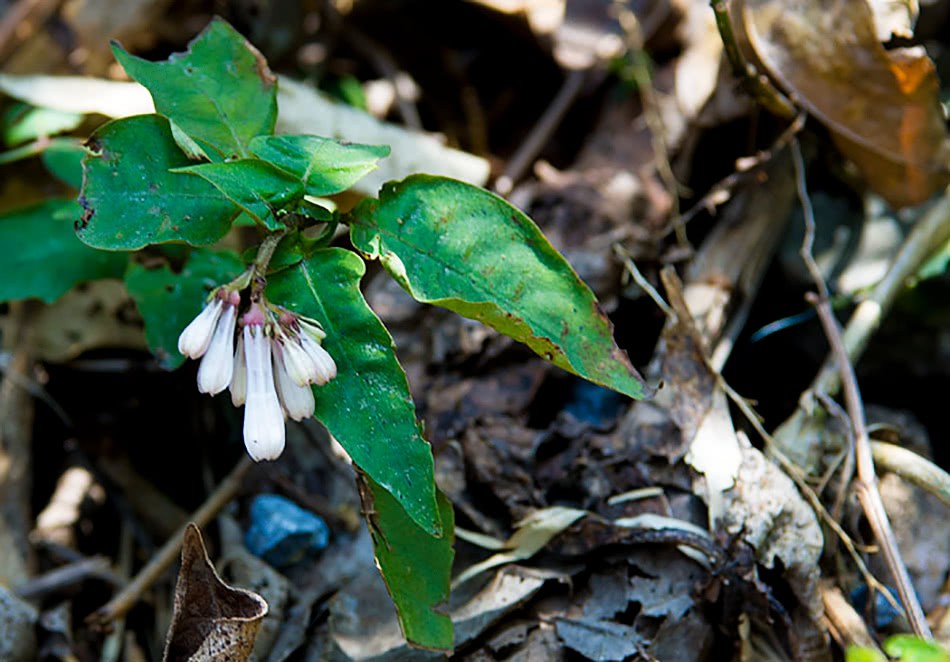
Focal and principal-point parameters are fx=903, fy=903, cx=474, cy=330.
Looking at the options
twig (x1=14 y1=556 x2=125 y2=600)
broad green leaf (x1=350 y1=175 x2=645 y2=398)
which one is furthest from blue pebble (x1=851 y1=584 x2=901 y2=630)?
twig (x1=14 y1=556 x2=125 y2=600)

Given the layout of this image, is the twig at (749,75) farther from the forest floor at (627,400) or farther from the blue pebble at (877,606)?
the blue pebble at (877,606)

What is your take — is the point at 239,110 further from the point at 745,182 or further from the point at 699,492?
the point at 745,182

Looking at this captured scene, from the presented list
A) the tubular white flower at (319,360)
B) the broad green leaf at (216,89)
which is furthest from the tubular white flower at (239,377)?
the broad green leaf at (216,89)

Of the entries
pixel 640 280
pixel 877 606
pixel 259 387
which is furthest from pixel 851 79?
pixel 259 387

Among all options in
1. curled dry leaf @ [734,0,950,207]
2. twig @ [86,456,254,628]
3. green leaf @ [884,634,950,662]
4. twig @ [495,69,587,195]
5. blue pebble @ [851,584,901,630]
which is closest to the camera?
green leaf @ [884,634,950,662]

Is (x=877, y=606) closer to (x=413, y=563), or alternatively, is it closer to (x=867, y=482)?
(x=867, y=482)

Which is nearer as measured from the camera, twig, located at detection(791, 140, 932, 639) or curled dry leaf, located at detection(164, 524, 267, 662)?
curled dry leaf, located at detection(164, 524, 267, 662)

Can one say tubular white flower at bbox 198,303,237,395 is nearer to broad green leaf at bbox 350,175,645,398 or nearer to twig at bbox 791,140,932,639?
broad green leaf at bbox 350,175,645,398
